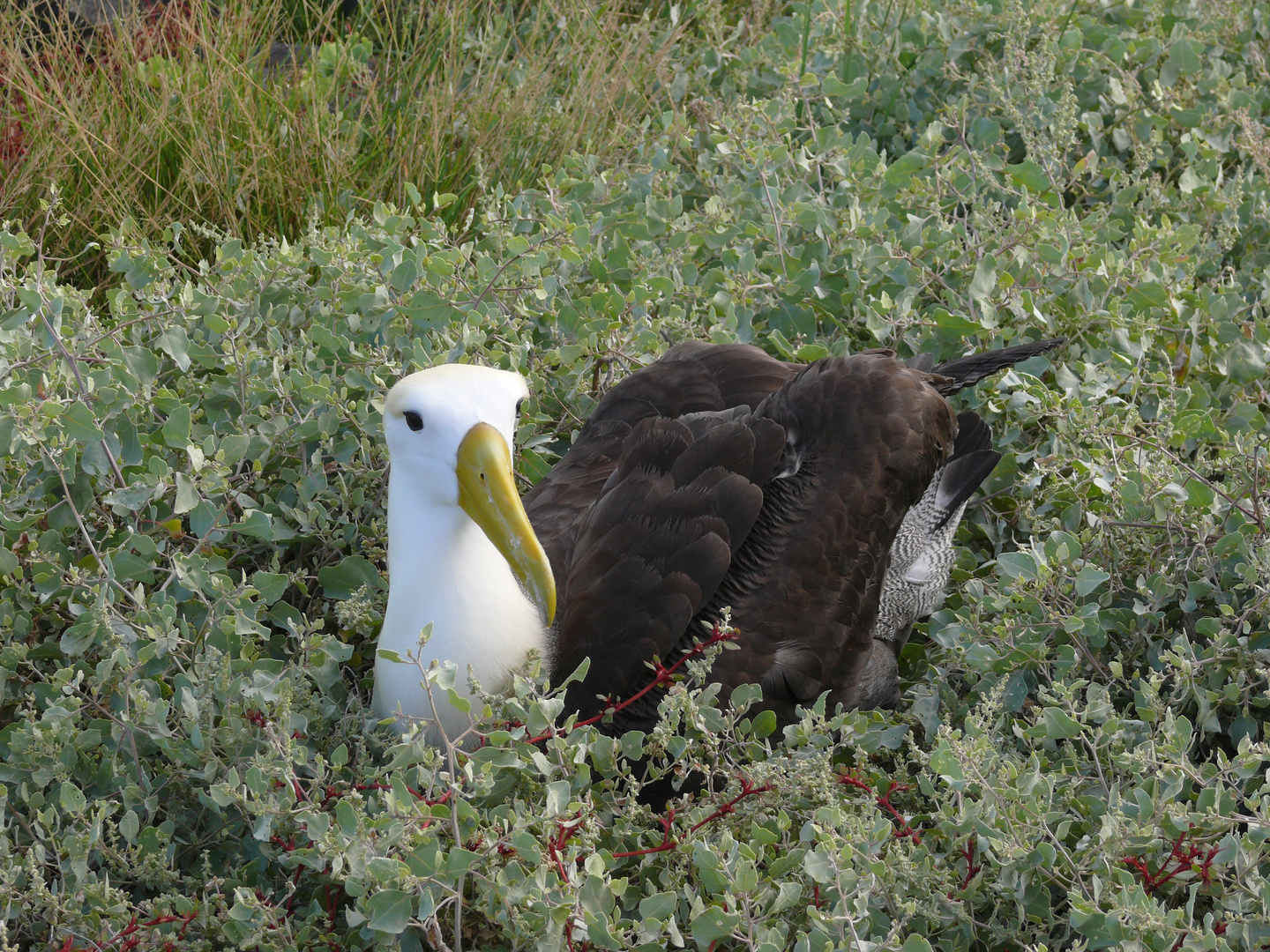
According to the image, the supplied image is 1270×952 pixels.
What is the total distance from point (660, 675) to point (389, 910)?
2.58 feet

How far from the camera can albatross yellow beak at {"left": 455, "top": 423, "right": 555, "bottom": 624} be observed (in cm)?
259

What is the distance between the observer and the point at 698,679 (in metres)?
2.67

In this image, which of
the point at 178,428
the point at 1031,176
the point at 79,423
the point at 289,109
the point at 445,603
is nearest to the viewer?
the point at 445,603

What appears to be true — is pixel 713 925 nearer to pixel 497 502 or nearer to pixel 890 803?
pixel 890 803

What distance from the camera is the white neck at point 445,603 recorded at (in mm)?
2717

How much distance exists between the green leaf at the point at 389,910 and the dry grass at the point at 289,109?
3.02 m

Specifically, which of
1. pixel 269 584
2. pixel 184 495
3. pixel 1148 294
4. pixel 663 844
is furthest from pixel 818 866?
pixel 1148 294

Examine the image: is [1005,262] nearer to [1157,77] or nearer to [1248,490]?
[1248,490]

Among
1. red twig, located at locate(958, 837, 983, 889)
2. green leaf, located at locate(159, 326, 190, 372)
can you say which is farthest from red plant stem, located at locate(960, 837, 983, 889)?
green leaf, located at locate(159, 326, 190, 372)

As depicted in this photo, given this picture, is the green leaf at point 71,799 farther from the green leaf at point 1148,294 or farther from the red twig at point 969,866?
the green leaf at point 1148,294

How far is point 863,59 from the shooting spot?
20.0ft

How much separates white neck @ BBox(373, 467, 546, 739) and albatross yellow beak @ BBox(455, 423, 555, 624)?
0.29ft

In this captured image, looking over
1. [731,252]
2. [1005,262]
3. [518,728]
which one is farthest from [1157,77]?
[518,728]

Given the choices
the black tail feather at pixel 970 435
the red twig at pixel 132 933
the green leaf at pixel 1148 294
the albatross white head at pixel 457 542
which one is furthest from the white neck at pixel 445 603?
the green leaf at pixel 1148 294
